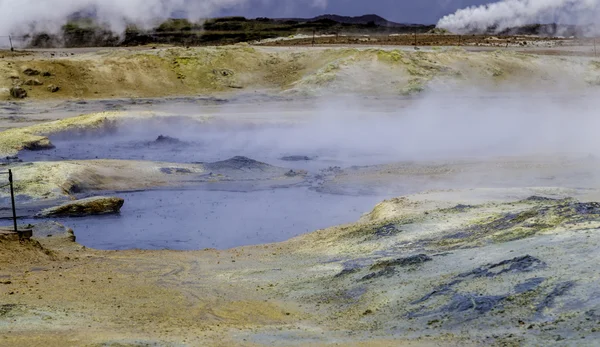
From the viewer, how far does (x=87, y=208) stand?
17359 millimetres

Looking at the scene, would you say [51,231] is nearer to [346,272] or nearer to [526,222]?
[346,272]

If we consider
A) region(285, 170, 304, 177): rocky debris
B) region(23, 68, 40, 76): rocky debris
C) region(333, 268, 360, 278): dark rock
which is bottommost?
region(285, 170, 304, 177): rocky debris

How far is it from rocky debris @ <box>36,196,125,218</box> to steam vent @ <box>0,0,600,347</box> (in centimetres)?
4

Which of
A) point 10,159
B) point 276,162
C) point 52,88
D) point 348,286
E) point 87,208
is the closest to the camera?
point 348,286

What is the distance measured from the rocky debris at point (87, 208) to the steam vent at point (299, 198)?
1.5 inches

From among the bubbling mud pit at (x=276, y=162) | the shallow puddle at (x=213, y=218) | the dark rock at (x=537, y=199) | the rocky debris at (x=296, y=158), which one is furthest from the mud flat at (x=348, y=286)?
the rocky debris at (x=296, y=158)

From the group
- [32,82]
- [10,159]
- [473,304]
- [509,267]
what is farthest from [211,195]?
[32,82]

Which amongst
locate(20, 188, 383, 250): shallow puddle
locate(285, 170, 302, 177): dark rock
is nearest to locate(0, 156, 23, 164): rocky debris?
locate(20, 188, 383, 250): shallow puddle

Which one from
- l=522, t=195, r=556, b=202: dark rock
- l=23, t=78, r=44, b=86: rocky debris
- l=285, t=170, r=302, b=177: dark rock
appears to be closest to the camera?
l=522, t=195, r=556, b=202: dark rock

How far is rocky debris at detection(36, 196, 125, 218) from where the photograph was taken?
670 inches

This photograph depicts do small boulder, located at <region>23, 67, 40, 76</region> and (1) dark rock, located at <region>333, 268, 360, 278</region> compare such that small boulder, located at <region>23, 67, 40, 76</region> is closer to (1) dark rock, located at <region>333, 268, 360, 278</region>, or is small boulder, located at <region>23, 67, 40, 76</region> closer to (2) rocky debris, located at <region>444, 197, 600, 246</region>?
(2) rocky debris, located at <region>444, 197, 600, 246</region>

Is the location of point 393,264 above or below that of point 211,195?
above

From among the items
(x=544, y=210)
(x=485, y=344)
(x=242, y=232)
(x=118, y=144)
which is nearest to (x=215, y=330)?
(x=485, y=344)

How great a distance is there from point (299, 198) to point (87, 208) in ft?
15.1
